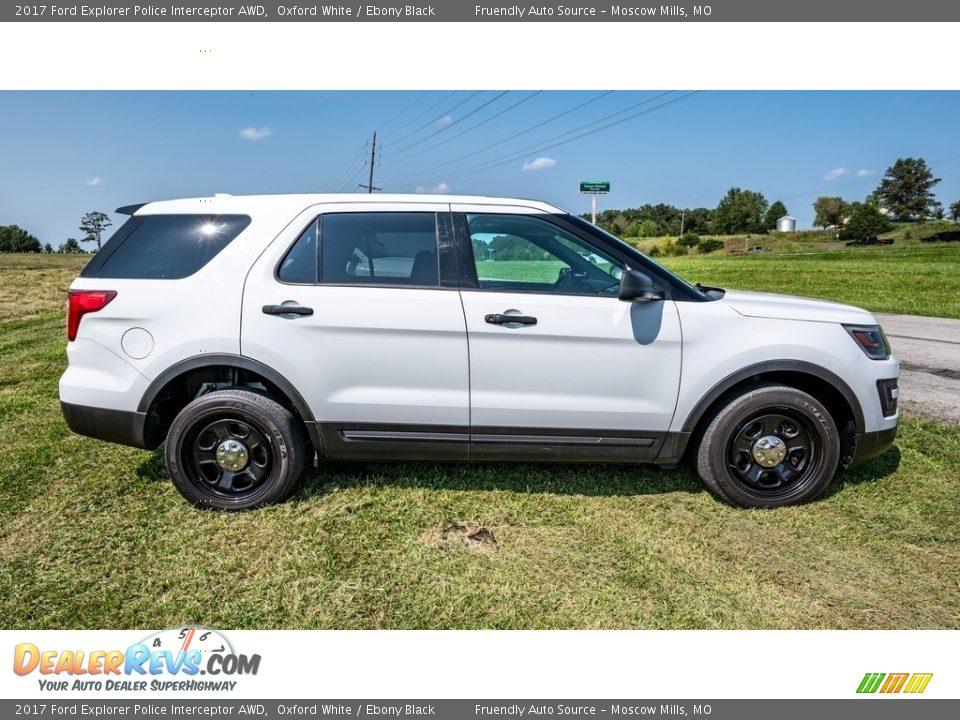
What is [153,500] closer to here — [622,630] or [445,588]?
[445,588]

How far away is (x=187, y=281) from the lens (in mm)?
3330

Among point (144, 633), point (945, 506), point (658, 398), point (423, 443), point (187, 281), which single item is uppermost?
point (187, 281)

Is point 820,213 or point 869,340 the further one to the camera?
point 820,213

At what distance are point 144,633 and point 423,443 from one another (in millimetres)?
1611

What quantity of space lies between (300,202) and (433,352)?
1.25m

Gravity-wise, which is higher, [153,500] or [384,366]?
[384,366]

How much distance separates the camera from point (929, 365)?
22.9 ft

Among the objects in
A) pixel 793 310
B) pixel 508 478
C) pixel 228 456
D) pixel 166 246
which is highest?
pixel 166 246

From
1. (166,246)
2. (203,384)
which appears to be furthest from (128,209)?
(203,384)

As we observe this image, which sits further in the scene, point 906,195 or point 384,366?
point 906,195

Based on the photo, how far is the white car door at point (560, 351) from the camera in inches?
127

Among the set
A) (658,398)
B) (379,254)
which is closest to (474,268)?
(379,254)

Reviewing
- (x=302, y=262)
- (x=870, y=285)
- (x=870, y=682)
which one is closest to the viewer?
(x=870, y=682)

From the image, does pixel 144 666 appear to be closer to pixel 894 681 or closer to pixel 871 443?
pixel 894 681
